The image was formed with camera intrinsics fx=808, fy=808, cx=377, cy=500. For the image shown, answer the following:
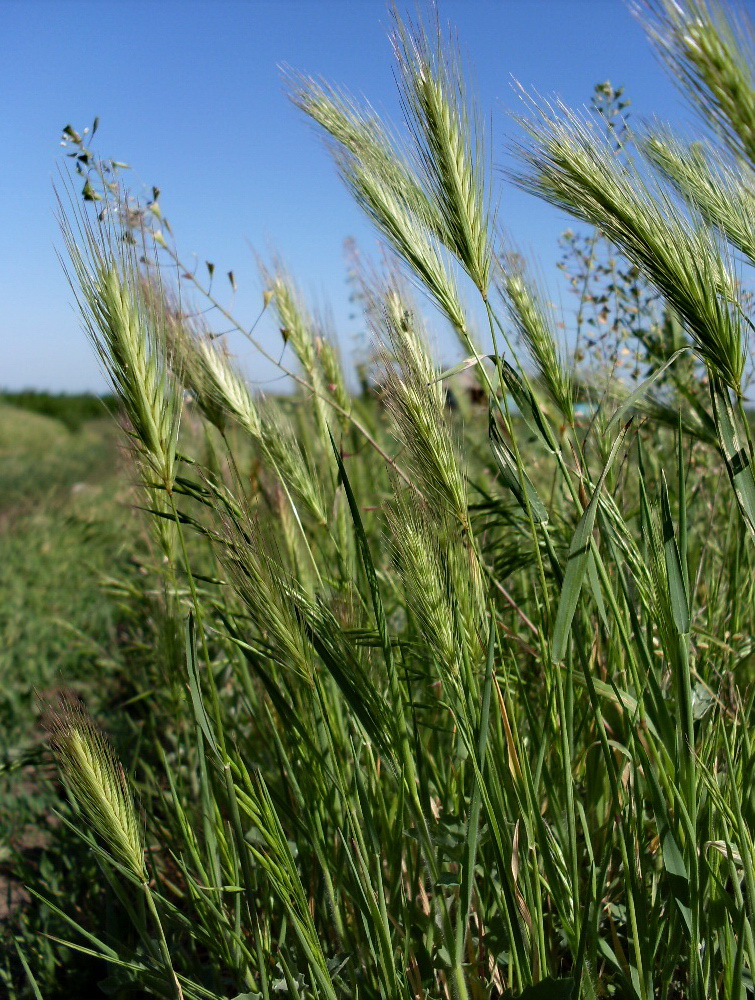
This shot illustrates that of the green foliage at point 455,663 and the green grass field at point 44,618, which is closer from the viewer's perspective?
the green foliage at point 455,663

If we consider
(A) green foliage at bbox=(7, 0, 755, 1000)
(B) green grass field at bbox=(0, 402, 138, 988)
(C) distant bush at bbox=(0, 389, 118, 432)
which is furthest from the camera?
(C) distant bush at bbox=(0, 389, 118, 432)

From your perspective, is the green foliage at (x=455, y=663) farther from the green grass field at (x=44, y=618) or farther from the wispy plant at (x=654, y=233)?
the green grass field at (x=44, y=618)

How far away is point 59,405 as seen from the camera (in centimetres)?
1180

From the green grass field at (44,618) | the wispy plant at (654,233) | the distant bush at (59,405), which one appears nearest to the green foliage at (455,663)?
the wispy plant at (654,233)

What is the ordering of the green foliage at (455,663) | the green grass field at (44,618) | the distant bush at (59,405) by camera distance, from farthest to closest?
1. the distant bush at (59,405)
2. the green grass field at (44,618)
3. the green foliage at (455,663)

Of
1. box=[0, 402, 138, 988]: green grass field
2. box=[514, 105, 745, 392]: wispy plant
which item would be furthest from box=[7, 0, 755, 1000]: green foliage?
box=[0, 402, 138, 988]: green grass field

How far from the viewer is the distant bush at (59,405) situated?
37.6 feet

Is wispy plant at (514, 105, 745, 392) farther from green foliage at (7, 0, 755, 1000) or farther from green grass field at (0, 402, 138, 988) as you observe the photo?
green grass field at (0, 402, 138, 988)

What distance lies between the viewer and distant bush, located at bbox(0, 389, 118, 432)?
37.6ft

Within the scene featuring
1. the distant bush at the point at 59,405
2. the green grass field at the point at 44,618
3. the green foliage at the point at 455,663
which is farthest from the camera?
the distant bush at the point at 59,405

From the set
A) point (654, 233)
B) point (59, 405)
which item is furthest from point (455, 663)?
point (59, 405)

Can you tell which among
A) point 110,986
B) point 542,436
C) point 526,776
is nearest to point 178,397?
point 542,436

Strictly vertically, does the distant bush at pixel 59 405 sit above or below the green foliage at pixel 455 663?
above

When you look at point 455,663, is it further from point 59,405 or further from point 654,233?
point 59,405
